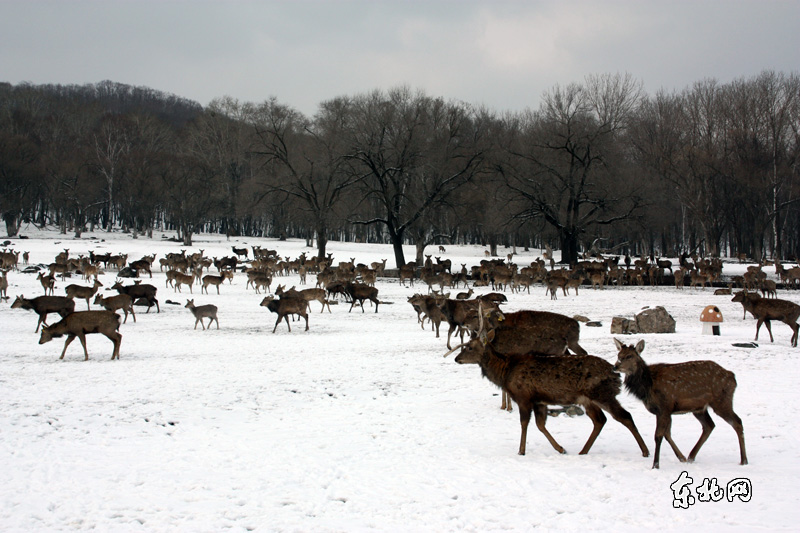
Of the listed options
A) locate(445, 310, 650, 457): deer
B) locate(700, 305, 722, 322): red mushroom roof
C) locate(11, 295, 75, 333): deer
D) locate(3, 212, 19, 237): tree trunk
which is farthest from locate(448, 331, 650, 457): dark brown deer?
locate(3, 212, 19, 237): tree trunk

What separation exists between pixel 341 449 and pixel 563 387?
297 cm

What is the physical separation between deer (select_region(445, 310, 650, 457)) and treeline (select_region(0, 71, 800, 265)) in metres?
35.8

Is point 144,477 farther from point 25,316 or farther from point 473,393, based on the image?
point 25,316

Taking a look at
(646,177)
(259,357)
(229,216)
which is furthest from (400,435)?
(229,216)

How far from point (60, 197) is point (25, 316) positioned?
Answer: 52988 millimetres

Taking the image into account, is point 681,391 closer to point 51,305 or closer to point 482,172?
point 51,305

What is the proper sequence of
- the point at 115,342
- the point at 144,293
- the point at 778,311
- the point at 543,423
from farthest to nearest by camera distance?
the point at 144,293 → the point at 778,311 → the point at 115,342 → the point at 543,423

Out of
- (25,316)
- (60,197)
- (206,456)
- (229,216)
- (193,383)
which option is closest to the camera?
(206,456)

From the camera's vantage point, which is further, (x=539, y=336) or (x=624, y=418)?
(x=539, y=336)

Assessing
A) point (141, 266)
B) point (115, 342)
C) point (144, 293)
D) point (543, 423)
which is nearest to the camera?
point (543, 423)

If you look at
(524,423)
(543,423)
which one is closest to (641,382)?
(543,423)

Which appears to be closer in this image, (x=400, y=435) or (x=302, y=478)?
(x=302, y=478)

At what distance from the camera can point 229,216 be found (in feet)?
242

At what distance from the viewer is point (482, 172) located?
1825 inches
